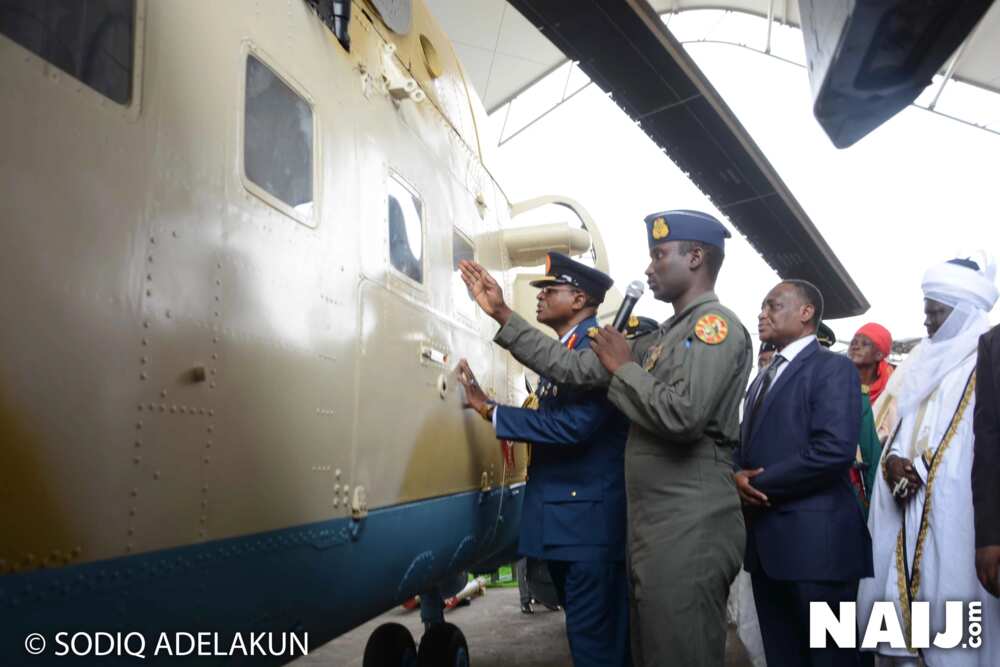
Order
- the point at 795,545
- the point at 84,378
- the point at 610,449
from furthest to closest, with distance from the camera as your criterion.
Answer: the point at 610,449
the point at 795,545
the point at 84,378

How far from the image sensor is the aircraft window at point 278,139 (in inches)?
77.5

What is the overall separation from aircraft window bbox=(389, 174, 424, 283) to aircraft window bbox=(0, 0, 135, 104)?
4.24 feet

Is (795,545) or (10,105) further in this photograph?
(795,545)

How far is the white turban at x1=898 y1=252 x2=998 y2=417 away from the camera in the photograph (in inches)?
111

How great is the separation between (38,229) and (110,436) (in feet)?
1.33

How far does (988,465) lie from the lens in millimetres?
2053

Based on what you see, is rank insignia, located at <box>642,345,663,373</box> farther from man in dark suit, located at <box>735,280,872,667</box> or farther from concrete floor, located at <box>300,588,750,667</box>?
concrete floor, located at <box>300,588,750,667</box>

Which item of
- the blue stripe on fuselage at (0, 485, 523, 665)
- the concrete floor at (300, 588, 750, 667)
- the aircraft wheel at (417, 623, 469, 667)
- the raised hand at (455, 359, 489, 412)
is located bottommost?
the concrete floor at (300, 588, 750, 667)

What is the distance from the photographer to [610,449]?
2.87 m

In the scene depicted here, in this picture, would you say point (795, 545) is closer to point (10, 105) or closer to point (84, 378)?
point (84, 378)

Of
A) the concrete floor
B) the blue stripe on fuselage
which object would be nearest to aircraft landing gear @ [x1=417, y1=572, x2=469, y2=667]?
the concrete floor

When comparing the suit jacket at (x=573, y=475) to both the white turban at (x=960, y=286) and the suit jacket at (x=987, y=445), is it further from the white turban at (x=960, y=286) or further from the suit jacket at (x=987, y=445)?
the white turban at (x=960, y=286)

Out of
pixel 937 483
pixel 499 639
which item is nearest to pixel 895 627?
pixel 937 483

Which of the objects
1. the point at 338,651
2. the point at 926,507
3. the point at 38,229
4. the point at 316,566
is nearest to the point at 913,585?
the point at 926,507
